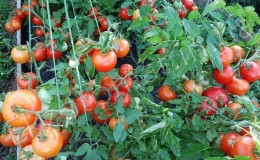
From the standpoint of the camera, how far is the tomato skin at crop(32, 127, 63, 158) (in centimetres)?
104

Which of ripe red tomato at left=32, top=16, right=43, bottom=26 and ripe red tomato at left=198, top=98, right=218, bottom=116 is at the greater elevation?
ripe red tomato at left=32, top=16, right=43, bottom=26

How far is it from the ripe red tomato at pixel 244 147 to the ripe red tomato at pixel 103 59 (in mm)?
552

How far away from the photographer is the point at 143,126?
5.00 ft

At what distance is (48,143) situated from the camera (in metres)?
1.04

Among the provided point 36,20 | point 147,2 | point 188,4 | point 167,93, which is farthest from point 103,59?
point 188,4

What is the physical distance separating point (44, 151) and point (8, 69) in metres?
1.41

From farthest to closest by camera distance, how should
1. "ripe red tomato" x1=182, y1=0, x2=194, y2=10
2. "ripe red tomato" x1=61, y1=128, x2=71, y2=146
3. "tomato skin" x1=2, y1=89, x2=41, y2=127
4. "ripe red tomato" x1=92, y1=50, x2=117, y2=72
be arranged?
"ripe red tomato" x1=182, y1=0, x2=194, y2=10 → "ripe red tomato" x1=61, y1=128, x2=71, y2=146 → "ripe red tomato" x1=92, y1=50, x2=117, y2=72 → "tomato skin" x1=2, y1=89, x2=41, y2=127

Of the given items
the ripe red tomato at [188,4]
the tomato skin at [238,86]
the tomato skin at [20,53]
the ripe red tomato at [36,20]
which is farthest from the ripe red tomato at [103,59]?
the ripe red tomato at [188,4]

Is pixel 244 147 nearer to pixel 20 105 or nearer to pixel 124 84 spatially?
pixel 124 84

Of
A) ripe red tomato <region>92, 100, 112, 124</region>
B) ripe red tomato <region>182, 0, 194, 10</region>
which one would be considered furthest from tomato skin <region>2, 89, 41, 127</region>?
ripe red tomato <region>182, 0, 194, 10</region>

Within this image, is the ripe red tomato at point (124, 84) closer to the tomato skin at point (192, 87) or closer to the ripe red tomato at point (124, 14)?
the tomato skin at point (192, 87)

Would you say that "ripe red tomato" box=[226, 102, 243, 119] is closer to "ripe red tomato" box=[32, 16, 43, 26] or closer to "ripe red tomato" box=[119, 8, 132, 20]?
"ripe red tomato" box=[119, 8, 132, 20]

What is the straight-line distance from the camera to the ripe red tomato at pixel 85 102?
135 cm

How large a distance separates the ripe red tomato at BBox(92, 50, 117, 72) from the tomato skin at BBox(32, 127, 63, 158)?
33 cm
